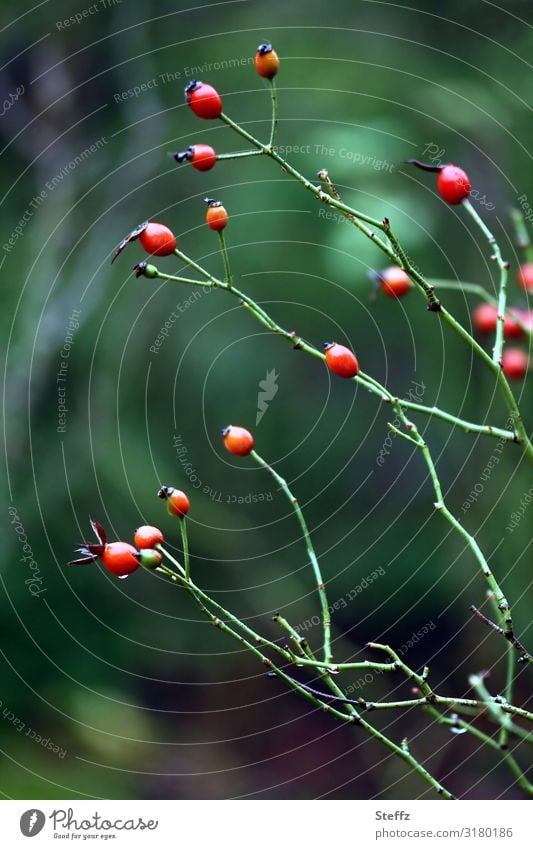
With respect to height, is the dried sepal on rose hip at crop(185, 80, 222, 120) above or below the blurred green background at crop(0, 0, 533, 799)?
below

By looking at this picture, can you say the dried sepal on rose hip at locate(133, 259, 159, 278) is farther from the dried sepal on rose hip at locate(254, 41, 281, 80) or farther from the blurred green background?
the blurred green background

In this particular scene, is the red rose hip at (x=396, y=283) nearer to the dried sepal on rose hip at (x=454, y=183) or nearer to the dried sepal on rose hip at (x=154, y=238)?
the dried sepal on rose hip at (x=454, y=183)

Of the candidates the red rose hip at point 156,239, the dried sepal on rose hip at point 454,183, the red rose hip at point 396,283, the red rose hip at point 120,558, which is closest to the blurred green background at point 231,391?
the red rose hip at point 396,283

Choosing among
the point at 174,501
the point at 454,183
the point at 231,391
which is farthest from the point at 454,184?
the point at 231,391

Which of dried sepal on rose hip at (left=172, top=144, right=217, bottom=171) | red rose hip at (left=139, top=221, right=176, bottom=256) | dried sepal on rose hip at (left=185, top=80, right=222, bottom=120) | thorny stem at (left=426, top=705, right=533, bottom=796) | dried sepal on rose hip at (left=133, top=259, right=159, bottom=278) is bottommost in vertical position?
thorny stem at (left=426, top=705, right=533, bottom=796)

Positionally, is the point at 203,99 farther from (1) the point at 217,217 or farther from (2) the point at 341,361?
→ (2) the point at 341,361

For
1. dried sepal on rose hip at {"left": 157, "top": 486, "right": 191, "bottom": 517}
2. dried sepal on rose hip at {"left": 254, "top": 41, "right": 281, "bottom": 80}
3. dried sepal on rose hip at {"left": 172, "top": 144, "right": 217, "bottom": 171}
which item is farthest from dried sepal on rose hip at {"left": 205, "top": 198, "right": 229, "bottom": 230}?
dried sepal on rose hip at {"left": 157, "top": 486, "right": 191, "bottom": 517}
